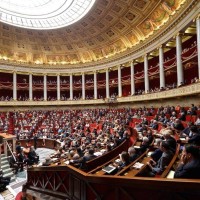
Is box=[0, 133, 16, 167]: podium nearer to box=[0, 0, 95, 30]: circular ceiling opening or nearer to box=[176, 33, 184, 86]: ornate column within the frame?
box=[176, 33, 184, 86]: ornate column

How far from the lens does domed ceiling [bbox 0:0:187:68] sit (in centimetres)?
1820

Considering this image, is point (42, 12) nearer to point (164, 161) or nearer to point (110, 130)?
point (110, 130)

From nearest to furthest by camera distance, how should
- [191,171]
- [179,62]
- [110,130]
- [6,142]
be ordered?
[191,171] → [6,142] → [110,130] → [179,62]

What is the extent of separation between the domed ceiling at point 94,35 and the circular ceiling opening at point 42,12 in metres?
0.67

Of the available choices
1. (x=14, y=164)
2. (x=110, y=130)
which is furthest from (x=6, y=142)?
(x=110, y=130)

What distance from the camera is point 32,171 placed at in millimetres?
6387

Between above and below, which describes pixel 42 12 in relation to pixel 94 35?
above

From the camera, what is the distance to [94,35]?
25.2m

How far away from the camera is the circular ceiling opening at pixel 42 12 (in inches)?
877

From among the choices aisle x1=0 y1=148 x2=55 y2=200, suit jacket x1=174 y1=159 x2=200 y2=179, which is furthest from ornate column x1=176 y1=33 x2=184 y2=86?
suit jacket x1=174 y1=159 x2=200 y2=179

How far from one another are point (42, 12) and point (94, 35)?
715cm

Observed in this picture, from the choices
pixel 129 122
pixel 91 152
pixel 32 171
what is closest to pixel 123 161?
pixel 91 152

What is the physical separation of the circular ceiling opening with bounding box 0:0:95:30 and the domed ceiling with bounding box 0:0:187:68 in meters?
0.67

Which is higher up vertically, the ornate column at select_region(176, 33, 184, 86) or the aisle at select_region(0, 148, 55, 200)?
the ornate column at select_region(176, 33, 184, 86)
